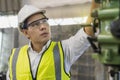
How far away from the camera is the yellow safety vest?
4.89 feet

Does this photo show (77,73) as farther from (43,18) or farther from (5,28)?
(5,28)

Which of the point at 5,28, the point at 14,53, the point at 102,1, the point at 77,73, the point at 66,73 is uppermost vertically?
the point at 102,1

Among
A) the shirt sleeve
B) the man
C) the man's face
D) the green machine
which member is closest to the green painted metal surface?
the green machine

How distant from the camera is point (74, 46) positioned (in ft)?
4.70

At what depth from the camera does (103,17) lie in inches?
26.4

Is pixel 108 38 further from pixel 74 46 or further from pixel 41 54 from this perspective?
pixel 41 54

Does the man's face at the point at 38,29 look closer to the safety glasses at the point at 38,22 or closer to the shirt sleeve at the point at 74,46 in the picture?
the safety glasses at the point at 38,22

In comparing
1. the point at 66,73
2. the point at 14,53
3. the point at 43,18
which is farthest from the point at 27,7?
the point at 66,73

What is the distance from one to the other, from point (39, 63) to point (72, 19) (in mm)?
520

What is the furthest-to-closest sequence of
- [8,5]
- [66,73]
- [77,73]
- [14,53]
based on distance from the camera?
1. [8,5]
2. [77,73]
3. [14,53]
4. [66,73]

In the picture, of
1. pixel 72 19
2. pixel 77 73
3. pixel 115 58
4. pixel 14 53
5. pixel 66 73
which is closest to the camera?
pixel 115 58

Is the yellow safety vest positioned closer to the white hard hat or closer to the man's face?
the man's face

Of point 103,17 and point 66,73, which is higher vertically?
point 103,17

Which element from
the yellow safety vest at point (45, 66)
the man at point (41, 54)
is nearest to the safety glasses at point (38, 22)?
the man at point (41, 54)
